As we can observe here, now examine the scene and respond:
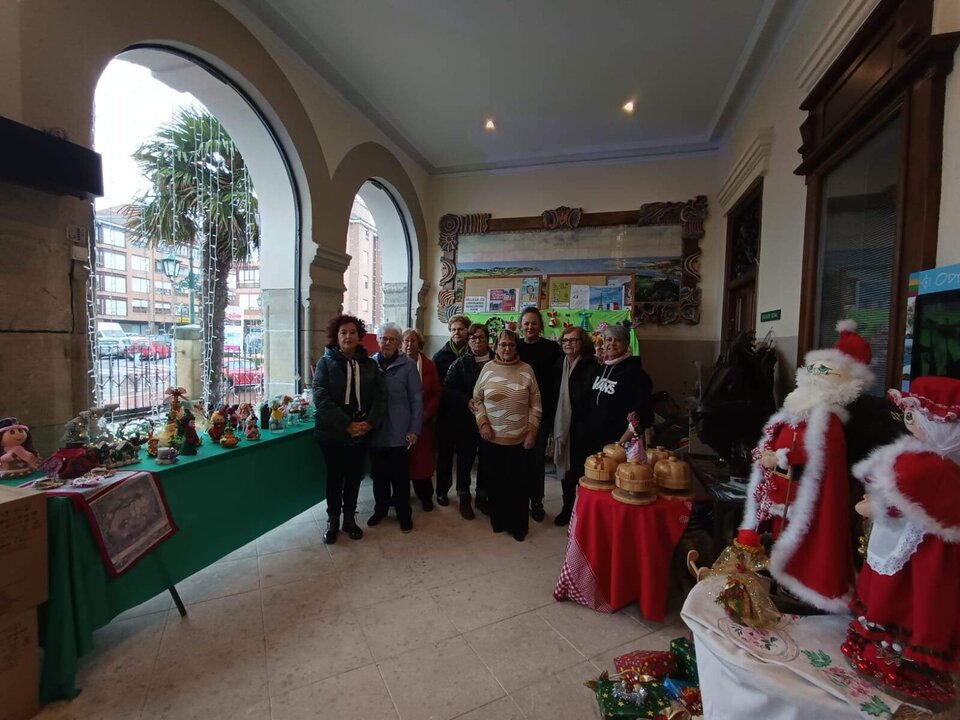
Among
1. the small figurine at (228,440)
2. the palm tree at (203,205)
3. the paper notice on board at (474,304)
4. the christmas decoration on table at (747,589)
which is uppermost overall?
the palm tree at (203,205)

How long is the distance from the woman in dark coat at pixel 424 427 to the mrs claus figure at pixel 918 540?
2587 millimetres

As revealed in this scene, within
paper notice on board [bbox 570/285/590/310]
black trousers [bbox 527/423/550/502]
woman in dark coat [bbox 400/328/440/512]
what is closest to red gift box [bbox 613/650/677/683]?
black trousers [bbox 527/423/550/502]

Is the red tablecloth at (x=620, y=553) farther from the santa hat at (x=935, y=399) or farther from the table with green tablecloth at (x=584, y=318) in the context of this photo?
the table with green tablecloth at (x=584, y=318)

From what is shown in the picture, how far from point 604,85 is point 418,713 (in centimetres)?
452

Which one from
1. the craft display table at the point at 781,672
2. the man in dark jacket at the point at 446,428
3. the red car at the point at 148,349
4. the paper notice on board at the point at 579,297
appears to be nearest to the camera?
the craft display table at the point at 781,672

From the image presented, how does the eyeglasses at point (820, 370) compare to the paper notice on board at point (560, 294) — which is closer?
the eyeglasses at point (820, 370)

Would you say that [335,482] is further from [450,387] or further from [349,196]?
[349,196]

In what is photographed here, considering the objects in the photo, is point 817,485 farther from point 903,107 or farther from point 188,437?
point 188,437

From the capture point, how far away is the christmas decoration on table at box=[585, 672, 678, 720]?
142 cm

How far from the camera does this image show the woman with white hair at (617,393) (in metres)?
2.61

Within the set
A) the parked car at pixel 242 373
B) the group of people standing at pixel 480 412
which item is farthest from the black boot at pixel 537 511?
the parked car at pixel 242 373

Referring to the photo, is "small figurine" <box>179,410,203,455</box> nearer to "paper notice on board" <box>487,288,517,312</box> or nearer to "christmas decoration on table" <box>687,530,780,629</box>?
"christmas decoration on table" <box>687,530,780,629</box>

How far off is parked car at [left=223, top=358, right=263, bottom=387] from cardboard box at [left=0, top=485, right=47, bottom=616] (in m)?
1.88

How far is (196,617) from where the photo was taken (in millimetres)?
2004
